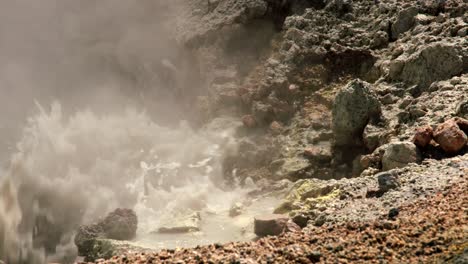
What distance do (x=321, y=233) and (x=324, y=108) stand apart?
7.39 m

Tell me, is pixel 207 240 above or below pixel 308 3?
below

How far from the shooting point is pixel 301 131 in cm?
1239

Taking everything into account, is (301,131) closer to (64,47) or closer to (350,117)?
(350,117)

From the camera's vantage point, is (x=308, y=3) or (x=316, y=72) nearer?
(x=316, y=72)

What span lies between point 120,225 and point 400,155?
5219 mm

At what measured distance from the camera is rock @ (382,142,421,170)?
809 centimetres

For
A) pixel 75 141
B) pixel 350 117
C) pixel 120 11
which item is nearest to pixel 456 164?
pixel 350 117

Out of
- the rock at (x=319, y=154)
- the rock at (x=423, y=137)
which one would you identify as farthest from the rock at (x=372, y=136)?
the rock at (x=423, y=137)

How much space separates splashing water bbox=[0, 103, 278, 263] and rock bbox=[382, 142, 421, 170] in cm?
354

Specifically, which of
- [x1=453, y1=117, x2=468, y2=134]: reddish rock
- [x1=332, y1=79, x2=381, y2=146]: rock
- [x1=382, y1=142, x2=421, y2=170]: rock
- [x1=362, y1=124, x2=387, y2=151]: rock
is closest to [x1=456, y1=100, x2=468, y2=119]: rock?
[x1=453, y1=117, x2=468, y2=134]: reddish rock

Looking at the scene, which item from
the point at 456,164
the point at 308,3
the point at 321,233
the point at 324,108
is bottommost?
the point at 321,233

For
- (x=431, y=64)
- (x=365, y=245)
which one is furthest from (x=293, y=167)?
(x=365, y=245)

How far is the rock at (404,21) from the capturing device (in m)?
12.8

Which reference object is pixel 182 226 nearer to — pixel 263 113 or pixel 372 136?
pixel 372 136
